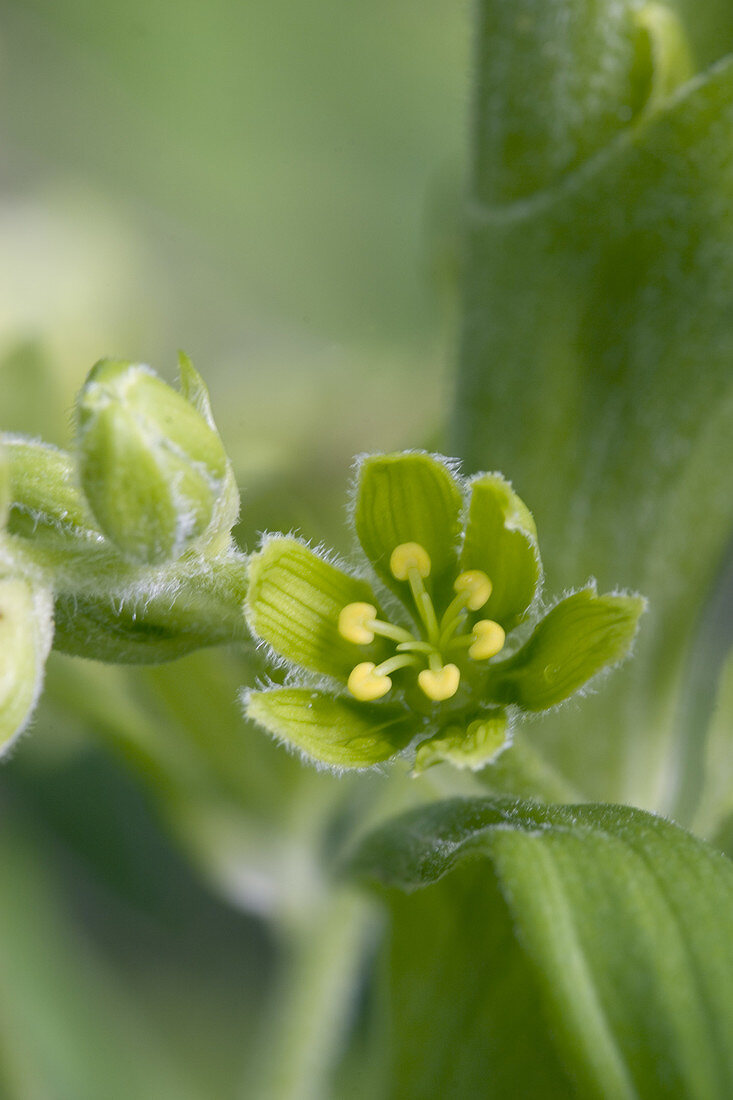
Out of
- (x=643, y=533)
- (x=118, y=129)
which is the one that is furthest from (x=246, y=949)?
(x=118, y=129)

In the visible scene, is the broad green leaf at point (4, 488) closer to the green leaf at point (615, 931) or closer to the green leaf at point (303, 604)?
the green leaf at point (303, 604)

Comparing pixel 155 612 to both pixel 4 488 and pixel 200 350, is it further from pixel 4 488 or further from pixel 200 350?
pixel 200 350

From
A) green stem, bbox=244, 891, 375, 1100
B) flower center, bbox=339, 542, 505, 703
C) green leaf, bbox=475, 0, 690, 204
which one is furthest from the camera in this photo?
green stem, bbox=244, 891, 375, 1100

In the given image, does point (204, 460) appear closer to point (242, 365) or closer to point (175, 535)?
point (175, 535)

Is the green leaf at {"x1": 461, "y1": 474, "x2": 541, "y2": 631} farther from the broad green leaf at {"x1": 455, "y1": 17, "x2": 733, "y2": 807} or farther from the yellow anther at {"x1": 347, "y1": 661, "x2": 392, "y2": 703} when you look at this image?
the broad green leaf at {"x1": 455, "y1": 17, "x2": 733, "y2": 807}

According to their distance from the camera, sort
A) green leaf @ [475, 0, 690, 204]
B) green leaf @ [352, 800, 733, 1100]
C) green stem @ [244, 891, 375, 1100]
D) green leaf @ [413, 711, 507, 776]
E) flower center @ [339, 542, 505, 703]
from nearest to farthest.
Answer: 1. green leaf @ [352, 800, 733, 1100]
2. green leaf @ [413, 711, 507, 776]
3. flower center @ [339, 542, 505, 703]
4. green leaf @ [475, 0, 690, 204]
5. green stem @ [244, 891, 375, 1100]

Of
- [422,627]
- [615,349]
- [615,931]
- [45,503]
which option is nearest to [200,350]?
[615,349]

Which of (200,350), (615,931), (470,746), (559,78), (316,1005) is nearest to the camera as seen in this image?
(615,931)

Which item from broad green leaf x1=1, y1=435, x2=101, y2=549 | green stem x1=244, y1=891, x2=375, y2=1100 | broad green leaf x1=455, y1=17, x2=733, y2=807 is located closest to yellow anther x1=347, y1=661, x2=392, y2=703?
broad green leaf x1=1, y1=435, x2=101, y2=549
